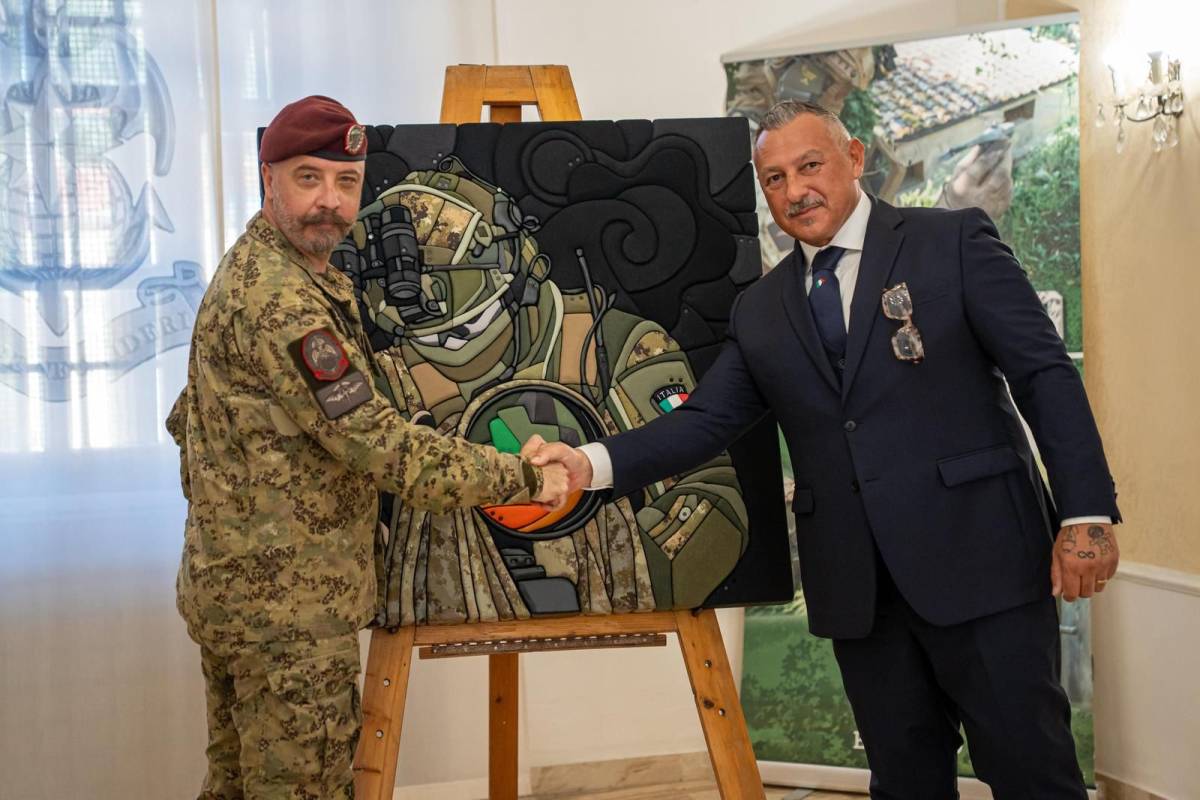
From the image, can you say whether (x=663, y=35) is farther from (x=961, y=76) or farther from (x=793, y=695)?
(x=793, y=695)

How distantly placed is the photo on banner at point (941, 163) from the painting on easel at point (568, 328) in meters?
1.21

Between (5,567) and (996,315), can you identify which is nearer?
(996,315)

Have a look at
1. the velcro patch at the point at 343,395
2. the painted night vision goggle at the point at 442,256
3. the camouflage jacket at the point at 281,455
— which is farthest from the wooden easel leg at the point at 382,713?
the painted night vision goggle at the point at 442,256

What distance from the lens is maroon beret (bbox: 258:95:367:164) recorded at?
207 centimetres

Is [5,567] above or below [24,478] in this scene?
below

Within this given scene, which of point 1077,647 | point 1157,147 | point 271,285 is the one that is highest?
point 1157,147

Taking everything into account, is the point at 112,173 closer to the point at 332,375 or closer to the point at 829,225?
the point at 332,375

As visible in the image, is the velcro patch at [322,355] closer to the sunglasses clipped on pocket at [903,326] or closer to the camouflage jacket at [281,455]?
the camouflage jacket at [281,455]

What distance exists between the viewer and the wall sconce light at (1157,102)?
302 cm

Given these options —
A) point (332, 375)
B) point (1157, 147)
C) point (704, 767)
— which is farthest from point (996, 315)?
point (704, 767)

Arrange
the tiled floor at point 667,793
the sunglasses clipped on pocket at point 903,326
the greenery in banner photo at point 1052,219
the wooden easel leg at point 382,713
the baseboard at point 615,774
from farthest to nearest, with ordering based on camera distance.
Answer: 1. the baseboard at point 615,774
2. the tiled floor at point 667,793
3. the greenery in banner photo at point 1052,219
4. the wooden easel leg at point 382,713
5. the sunglasses clipped on pocket at point 903,326

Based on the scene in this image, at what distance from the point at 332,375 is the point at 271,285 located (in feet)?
0.64

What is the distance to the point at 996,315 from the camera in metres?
2.04

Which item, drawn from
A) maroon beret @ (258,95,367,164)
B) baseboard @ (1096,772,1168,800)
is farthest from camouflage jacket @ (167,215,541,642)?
baseboard @ (1096,772,1168,800)
